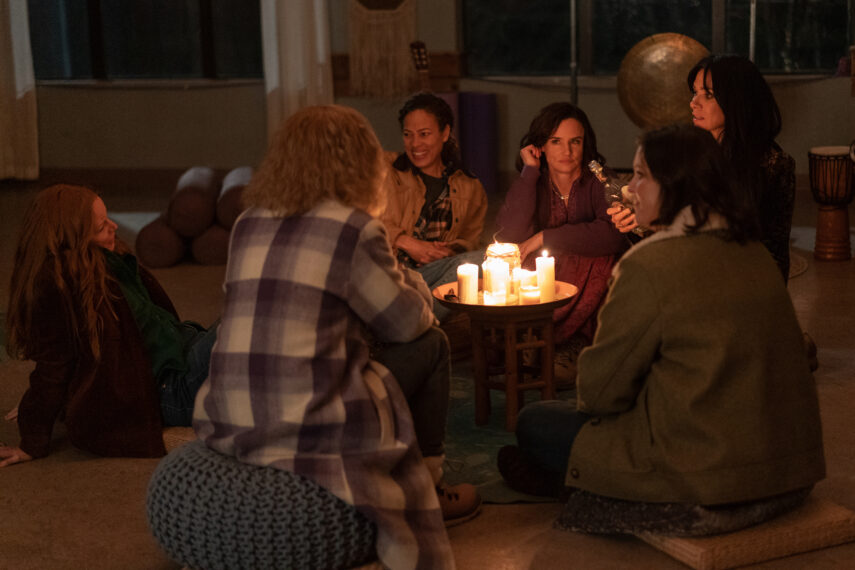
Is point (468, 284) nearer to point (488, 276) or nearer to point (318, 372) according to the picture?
point (488, 276)

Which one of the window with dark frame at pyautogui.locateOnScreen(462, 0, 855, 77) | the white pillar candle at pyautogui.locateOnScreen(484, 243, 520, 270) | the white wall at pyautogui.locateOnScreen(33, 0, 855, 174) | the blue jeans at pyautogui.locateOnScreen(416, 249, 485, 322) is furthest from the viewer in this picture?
the window with dark frame at pyautogui.locateOnScreen(462, 0, 855, 77)

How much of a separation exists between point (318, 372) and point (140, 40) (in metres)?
7.18

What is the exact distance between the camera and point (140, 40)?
29.6 feet

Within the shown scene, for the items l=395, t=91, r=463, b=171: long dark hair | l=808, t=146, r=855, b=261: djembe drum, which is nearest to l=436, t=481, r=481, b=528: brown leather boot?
l=395, t=91, r=463, b=171: long dark hair

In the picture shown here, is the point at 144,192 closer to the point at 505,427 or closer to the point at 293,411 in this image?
the point at 505,427

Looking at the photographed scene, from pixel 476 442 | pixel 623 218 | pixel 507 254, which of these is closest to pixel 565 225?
pixel 623 218

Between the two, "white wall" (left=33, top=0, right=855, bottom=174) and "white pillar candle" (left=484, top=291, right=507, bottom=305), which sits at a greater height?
"white wall" (left=33, top=0, right=855, bottom=174)

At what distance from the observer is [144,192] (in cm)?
854

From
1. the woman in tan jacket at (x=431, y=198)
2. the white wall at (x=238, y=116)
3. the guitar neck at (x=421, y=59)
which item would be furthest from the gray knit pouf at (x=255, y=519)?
the white wall at (x=238, y=116)

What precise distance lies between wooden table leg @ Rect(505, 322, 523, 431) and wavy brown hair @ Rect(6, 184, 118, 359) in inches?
44.3

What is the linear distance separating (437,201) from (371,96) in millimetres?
3799

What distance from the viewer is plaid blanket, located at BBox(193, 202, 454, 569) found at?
2410mm

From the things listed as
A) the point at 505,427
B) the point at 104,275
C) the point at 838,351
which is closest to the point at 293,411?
the point at 104,275

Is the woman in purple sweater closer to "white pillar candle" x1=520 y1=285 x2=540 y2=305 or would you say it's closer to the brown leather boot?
"white pillar candle" x1=520 y1=285 x2=540 y2=305
